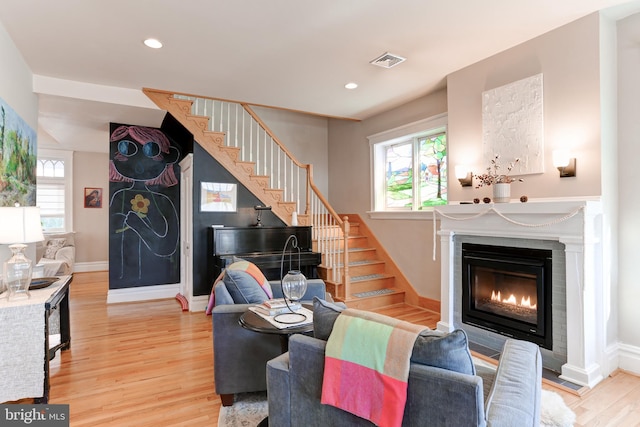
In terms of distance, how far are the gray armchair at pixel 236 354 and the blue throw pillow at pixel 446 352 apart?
1.37 metres

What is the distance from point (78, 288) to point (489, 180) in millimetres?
6943

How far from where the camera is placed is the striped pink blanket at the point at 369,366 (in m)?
1.24

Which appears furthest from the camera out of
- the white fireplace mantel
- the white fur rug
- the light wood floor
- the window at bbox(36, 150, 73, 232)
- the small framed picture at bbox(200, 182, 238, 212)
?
the window at bbox(36, 150, 73, 232)

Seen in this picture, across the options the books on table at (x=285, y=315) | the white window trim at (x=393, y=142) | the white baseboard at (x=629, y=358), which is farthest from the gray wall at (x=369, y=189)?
the books on table at (x=285, y=315)

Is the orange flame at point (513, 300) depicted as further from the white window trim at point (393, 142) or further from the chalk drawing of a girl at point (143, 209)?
the chalk drawing of a girl at point (143, 209)

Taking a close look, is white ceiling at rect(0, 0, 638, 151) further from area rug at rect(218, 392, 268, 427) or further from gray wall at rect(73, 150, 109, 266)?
gray wall at rect(73, 150, 109, 266)

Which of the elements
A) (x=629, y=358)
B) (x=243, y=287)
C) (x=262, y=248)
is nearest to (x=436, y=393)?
(x=243, y=287)

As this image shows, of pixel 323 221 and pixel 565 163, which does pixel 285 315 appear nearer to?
pixel 565 163

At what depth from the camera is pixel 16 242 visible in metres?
2.46

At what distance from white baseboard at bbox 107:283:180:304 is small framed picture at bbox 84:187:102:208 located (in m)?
3.91

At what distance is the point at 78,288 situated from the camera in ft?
20.9

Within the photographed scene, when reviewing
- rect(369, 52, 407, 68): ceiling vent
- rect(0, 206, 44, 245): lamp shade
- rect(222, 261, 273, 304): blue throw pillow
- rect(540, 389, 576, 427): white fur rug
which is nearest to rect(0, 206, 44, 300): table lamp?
rect(0, 206, 44, 245): lamp shade

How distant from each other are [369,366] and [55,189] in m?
9.03

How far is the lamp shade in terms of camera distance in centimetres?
242
